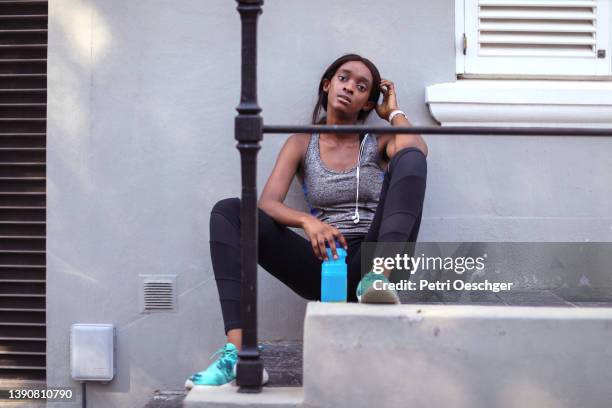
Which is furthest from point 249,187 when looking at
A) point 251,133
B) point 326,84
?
point 326,84

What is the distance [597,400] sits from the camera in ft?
8.51

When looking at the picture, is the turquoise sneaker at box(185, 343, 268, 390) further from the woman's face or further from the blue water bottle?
the woman's face

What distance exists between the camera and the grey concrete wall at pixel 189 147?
386 centimetres

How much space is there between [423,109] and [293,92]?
604mm

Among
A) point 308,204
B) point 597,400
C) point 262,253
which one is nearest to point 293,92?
point 308,204

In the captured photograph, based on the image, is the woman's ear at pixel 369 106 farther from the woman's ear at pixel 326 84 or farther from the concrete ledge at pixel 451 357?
the concrete ledge at pixel 451 357

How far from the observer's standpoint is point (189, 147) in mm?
3881

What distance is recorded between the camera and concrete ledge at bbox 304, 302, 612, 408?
8.48ft

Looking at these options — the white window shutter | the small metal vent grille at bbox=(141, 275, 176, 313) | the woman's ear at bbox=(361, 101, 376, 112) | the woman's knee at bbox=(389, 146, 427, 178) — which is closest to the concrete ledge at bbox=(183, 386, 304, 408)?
the woman's knee at bbox=(389, 146, 427, 178)

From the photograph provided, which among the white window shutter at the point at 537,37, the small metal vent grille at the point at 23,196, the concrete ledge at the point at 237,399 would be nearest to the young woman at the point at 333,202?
the concrete ledge at the point at 237,399

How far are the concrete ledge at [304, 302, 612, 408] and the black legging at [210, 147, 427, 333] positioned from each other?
1.70 ft

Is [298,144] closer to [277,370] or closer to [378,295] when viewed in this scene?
[277,370]

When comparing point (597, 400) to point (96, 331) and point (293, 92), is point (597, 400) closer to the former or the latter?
point (293, 92)

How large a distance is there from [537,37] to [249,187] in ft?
6.31
